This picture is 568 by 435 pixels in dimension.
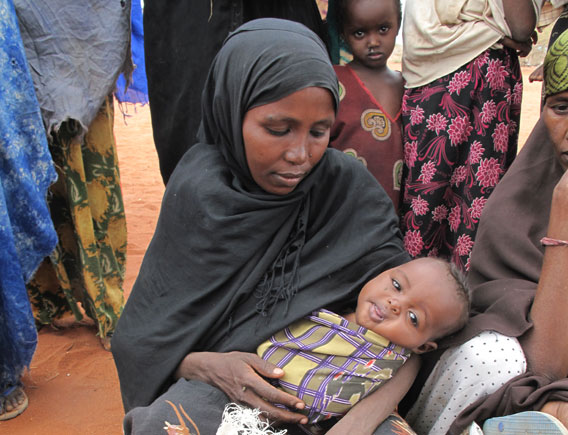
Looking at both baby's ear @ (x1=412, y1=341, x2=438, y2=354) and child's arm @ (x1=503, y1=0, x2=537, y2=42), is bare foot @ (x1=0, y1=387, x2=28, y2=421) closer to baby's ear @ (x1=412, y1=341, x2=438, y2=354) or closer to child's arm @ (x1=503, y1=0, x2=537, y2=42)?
baby's ear @ (x1=412, y1=341, x2=438, y2=354)

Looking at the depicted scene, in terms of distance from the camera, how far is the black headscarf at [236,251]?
2.11 meters

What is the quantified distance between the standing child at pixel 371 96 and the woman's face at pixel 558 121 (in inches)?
47.1

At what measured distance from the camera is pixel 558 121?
2.23 meters

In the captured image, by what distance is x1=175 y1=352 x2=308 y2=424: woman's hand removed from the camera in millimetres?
1949

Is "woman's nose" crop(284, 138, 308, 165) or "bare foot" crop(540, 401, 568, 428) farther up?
"woman's nose" crop(284, 138, 308, 165)

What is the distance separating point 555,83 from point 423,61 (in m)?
1.27

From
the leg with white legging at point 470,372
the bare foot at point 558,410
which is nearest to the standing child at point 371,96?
the leg with white legging at point 470,372

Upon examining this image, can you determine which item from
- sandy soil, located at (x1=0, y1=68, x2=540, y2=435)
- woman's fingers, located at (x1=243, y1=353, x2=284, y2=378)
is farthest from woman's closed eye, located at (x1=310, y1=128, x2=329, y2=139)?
sandy soil, located at (x1=0, y1=68, x2=540, y2=435)

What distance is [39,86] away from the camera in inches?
133

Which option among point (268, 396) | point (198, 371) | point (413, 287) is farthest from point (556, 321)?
point (198, 371)

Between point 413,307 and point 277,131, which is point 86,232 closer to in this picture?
point 277,131

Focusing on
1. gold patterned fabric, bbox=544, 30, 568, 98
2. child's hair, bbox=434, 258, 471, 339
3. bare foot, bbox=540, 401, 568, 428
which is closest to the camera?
bare foot, bbox=540, 401, 568, 428

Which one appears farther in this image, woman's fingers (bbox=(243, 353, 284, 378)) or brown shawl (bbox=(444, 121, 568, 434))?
brown shawl (bbox=(444, 121, 568, 434))

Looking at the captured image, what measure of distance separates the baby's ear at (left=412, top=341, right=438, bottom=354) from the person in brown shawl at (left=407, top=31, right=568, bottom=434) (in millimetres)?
73
